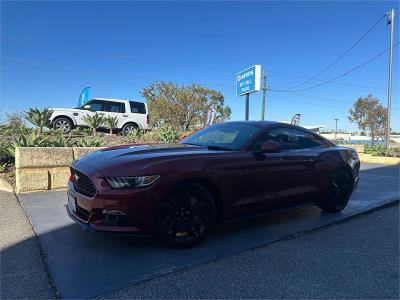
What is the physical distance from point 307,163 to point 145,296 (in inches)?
121

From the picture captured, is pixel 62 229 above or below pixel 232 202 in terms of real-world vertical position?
below

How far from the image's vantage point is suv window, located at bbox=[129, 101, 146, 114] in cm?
1680

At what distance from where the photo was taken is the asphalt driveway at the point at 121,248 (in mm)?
3291

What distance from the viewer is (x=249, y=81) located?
1376 cm

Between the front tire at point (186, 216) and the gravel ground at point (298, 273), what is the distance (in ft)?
1.44

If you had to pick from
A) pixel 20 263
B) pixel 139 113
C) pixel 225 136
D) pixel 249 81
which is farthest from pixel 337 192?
pixel 139 113

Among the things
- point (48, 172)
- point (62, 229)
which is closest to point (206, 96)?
point (48, 172)

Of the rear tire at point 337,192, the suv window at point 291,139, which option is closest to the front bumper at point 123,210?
the suv window at point 291,139

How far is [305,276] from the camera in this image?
11.3ft

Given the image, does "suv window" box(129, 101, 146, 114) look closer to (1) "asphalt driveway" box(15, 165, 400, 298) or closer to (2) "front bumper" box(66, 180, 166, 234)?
(1) "asphalt driveway" box(15, 165, 400, 298)

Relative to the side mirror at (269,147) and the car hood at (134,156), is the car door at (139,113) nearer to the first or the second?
the car hood at (134,156)

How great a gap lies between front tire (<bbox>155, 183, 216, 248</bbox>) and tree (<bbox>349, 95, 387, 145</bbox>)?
39.3 metres

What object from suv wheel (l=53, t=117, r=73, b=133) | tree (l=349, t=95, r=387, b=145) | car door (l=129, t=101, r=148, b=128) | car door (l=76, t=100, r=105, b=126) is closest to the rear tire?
car door (l=129, t=101, r=148, b=128)

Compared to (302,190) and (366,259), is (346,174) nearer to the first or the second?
(302,190)
